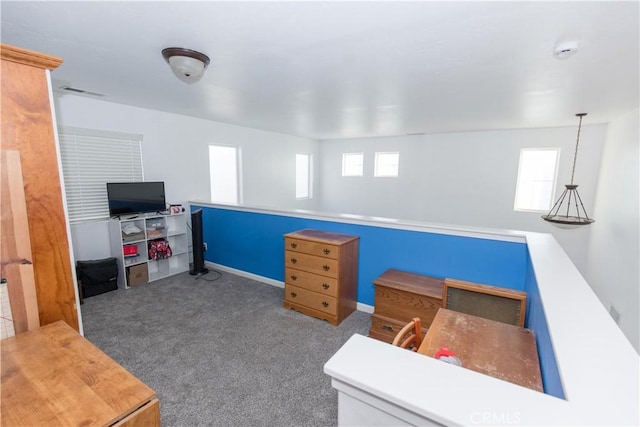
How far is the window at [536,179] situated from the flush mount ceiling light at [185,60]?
547 cm

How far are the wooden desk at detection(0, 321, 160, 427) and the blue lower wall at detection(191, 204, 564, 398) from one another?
1.38m

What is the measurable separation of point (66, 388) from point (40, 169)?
0.90 metres

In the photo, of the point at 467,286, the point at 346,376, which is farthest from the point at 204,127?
the point at 346,376

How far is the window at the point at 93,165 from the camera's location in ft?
11.0

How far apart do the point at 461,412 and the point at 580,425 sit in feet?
0.71

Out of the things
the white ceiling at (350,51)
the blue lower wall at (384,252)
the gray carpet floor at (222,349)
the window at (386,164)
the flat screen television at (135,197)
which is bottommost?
the gray carpet floor at (222,349)

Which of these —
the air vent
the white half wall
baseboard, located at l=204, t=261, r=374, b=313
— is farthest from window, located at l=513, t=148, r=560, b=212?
the air vent

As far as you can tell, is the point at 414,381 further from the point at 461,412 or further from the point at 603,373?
the point at 603,373

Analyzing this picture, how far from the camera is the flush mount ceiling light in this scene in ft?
6.49

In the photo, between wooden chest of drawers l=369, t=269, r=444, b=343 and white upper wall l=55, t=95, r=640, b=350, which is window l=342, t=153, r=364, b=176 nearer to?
white upper wall l=55, t=95, r=640, b=350

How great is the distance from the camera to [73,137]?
3354mm

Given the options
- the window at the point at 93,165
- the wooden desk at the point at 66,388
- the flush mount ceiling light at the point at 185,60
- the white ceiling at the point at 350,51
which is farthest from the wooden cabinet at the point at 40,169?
the window at the point at 93,165

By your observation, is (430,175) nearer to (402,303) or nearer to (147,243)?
(402,303)

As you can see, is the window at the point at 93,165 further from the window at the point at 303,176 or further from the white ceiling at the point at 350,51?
the window at the point at 303,176
